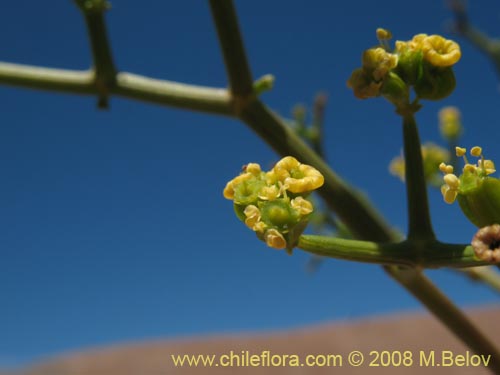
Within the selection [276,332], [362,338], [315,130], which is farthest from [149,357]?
[315,130]

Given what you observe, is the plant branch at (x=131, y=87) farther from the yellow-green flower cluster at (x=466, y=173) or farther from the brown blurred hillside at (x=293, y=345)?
the brown blurred hillside at (x=293, y=345)

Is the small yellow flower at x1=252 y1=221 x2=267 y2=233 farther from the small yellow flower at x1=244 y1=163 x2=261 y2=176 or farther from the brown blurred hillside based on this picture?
the brown blurred hillside

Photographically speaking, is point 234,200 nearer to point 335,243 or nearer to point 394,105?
point 335,243

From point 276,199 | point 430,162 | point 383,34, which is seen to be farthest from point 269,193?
point 430,162

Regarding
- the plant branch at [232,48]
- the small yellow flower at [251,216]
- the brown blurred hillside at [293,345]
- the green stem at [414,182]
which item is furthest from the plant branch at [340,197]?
the brown blurred hillside at [293,345]

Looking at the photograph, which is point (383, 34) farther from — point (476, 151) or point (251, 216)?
point (251, 216)

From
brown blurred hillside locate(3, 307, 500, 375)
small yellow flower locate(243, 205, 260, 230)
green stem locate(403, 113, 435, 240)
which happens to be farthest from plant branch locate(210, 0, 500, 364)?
brown blurred hillside locate(3, 307, 500, 375)

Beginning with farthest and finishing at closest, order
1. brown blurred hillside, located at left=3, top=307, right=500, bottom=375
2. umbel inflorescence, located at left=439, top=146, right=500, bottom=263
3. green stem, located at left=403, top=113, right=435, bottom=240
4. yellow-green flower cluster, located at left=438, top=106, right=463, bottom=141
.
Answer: brown blurred hillside, located at left=3, top=307, right=500, bottom=375
yellow-green flower cluster, located at left=438, top=106, right=463, bottom=141
green stem, located at left=403, top=113, right=435, bottom=240
umbel inflorescence, located at left=439, top=146, right=500, bottom=263
